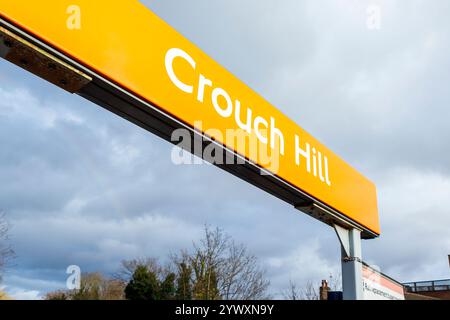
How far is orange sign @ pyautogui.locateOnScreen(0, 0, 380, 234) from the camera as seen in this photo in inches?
96.0

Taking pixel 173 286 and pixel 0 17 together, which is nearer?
pixel 0 17

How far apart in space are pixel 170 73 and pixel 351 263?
333cm

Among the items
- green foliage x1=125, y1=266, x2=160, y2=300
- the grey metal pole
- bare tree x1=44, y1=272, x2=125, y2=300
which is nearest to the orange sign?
the grey metal pole

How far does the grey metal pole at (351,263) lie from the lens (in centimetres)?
496

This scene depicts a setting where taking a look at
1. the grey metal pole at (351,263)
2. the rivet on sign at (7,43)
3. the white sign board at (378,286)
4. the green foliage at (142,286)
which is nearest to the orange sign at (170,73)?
the rivet on sign at (7,43)

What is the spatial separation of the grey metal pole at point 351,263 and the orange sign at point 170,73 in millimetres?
797

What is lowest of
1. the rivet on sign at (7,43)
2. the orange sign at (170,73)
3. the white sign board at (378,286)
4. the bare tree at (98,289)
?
the bare tree at (98,289)

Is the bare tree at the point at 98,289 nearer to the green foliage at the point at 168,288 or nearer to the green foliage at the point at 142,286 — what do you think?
the green foliage at the point at 142,286
